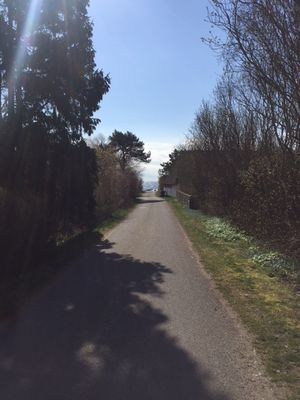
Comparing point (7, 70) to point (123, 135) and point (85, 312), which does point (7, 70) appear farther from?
point (123, 135)

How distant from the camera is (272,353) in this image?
576 cm

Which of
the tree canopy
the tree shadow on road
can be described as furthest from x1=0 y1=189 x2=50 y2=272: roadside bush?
the tree canopy

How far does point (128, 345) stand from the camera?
20.0 feet

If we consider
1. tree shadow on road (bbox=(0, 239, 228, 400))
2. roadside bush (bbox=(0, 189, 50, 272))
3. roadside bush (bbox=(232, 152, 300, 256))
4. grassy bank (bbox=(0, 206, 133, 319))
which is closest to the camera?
tree shadow on road (bbox=(0, 239, 228, 400))

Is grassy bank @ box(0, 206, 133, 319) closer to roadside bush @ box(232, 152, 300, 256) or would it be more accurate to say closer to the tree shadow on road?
the tree shadow on road

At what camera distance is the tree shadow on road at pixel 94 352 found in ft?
15.3

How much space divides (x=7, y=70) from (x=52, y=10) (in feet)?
11.1

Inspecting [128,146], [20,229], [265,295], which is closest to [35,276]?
[20,229]

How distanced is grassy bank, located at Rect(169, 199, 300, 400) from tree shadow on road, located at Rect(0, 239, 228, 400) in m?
0.97

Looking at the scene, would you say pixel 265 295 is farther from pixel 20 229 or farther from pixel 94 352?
pixel 20 229

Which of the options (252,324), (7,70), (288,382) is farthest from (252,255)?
(7,70)

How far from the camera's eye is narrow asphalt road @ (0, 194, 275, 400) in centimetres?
472

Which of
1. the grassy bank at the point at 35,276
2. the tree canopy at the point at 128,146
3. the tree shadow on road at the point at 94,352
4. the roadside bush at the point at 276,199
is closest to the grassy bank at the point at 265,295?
the roadside bush at the point at 276,199

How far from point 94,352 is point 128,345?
49 cm
